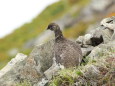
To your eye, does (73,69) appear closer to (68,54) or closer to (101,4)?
(68,54)

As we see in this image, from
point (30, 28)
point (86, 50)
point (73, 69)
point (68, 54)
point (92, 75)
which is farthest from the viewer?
point (30, 28)

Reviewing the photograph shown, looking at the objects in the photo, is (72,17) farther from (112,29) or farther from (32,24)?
(112,29)

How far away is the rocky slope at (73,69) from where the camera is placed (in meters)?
15.9

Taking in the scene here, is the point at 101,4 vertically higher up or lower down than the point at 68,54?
higher up

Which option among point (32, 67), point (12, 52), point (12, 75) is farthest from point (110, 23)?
point (12, 52)

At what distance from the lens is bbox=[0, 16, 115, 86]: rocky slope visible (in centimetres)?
1593

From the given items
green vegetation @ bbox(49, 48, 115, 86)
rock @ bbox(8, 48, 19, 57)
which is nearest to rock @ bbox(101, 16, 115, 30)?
green vegetation @ bbox(49, 48, 115, 86)

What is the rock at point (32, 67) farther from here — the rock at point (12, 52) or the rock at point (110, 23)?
the rock at point (12, 52)

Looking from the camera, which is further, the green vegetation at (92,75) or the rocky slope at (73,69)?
the rocky slope at (73,69)

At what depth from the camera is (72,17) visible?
7512 centimetres

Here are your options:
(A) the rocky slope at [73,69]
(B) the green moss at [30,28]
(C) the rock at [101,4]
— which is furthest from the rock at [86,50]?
(B) the green moss at [30,28]

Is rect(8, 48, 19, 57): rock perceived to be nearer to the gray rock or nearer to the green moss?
the green moss

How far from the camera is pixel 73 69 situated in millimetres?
17469

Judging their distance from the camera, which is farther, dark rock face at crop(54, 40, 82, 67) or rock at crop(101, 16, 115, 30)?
rock at crop(101, 16, 115, 30)
